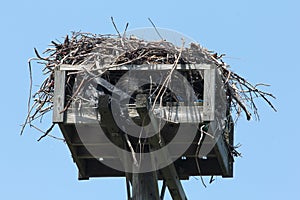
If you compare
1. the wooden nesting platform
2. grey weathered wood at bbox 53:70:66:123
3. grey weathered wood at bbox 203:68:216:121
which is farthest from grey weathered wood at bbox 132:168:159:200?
grey weathered wood at bbox 53:70:66:123

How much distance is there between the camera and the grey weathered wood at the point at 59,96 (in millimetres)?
7809

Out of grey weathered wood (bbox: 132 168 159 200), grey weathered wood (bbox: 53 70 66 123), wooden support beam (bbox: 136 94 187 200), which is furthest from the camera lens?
grey weathered wood (bbox: 132 168 159 200)

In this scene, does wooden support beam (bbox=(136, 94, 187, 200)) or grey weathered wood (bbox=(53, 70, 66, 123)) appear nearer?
wooden support beam (bbox=(136, 94, 187, 200))

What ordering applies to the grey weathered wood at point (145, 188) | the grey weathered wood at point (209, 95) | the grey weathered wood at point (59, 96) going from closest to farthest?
the grey weathered wood at point (209, 95), the grey weathered wood at point (59, 96), the grey weathered wood at point (145, 188)

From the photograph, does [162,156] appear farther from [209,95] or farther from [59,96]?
[59,96]

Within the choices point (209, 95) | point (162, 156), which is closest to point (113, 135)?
point (162, 156)

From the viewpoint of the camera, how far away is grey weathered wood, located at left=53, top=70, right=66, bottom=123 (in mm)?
7809

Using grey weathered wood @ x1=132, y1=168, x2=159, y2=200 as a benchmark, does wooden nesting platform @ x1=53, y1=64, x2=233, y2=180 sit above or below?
Answer: above

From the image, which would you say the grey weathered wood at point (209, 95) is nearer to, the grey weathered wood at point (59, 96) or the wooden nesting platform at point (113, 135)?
the wooden nesting platform at point (113, 135)

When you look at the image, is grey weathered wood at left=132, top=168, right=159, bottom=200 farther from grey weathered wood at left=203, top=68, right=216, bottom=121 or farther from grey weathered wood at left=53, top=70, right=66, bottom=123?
grey weathered wood at left=53, top=70, right=66, bottom=123

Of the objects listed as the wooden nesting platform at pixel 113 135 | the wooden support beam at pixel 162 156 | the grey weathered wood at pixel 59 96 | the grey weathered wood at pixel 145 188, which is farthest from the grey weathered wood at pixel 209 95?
the grey weathered wood at pixel 59 96

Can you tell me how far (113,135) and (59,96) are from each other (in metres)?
0.63

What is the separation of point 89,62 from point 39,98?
26.0 inches

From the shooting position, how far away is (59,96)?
7.89m
